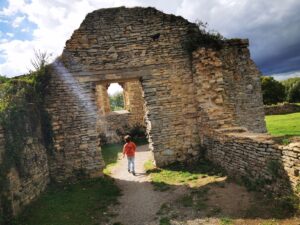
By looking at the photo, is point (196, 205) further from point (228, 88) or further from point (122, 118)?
point (122, 118)

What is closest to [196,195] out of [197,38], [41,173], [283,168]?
[283,168]

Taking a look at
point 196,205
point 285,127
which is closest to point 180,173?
Answer: point 196,205

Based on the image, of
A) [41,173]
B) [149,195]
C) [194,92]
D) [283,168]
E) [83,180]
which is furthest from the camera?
[194,92]

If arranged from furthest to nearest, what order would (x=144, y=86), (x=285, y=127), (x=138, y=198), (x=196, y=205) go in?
1. (x=285, y=127)
2. (x=144, y=86)
3. (x=138, y=198)
4. (x=196, y=205)

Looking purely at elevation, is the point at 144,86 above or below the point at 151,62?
below

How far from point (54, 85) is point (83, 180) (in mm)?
3231

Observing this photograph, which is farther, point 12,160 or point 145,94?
point 145,94

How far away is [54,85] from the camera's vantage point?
10.1 meters

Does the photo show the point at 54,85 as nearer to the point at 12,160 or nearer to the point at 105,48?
the point at 105,48

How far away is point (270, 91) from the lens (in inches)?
1630

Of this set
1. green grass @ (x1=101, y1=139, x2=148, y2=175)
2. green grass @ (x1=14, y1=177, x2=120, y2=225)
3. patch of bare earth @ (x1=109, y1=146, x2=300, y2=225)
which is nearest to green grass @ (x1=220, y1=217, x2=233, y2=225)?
patch of bare earth @ (x1=109, y1=146, x2=300, y2=225)

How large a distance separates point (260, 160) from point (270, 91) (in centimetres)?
3721

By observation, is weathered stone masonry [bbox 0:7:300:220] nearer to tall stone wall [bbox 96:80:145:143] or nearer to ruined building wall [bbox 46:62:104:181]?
ruined building wall [bbox 46:62:104:181]

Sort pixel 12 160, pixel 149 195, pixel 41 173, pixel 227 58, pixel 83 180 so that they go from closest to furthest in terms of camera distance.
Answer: pixel 12 160 → pixel 149 195 → pixel 41 173 → pixel 83 180 → pixel 227 58
